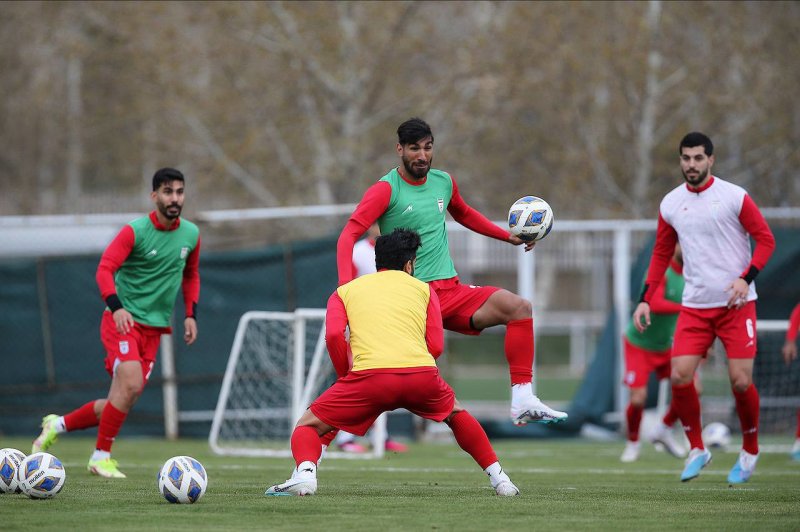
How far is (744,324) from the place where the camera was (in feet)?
31.2

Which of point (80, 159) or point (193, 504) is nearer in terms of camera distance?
point (193, 504)

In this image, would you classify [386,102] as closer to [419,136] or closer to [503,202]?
[503,202]

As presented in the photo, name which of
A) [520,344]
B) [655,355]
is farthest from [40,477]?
[655,355]

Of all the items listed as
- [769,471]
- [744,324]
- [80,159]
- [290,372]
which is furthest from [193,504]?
[80,159]

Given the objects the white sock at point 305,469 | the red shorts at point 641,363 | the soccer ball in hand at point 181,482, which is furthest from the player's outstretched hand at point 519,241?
the red shorts at point 641,363

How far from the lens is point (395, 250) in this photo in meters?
7.75

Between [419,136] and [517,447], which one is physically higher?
[419,136]

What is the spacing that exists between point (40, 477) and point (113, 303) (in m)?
2.47

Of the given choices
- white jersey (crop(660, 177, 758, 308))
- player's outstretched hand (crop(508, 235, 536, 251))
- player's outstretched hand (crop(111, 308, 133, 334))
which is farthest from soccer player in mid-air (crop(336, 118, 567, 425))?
player's outstretched hand (crop(111, 308, 133, 334))

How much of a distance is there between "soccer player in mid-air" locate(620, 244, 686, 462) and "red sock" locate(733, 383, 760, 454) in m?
3.09

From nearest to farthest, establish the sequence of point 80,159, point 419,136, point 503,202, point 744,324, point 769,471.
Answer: point 419,136, point 744,324, point 769,471, point 503,202, point 80,159

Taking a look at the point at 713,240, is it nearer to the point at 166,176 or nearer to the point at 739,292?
the point at 739,292

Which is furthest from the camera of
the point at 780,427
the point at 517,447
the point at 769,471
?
the point at 780,427

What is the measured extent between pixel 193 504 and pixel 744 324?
445cm
